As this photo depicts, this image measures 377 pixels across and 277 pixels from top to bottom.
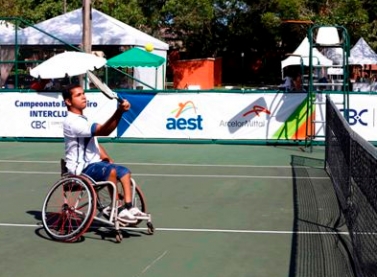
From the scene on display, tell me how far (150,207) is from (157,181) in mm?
2805

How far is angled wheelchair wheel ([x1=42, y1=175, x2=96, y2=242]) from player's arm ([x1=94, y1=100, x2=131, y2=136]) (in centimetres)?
56

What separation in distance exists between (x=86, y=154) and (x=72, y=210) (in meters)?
0.64

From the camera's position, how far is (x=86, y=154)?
28.1 feet

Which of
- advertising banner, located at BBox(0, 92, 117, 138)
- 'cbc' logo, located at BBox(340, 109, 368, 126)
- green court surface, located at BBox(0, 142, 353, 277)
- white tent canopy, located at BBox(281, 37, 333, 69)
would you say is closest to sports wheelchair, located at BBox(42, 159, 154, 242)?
green court surface, located at BBox(0, 142, 353, 277)

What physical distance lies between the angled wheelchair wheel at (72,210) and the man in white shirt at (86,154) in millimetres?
200

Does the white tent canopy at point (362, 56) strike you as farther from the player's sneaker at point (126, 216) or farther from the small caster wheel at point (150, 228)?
the player's sneaker at point (126, 216)

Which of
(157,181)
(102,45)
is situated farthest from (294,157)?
(102,45)

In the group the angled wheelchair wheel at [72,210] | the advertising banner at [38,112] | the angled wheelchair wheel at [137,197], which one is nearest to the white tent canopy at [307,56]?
the advertising banner at [38,112]

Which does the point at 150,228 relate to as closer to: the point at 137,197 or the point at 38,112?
the point at 137,197

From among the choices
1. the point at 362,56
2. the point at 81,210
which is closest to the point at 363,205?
the point at 81,210

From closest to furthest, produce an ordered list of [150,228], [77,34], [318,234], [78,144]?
[78,144] < [150,228] < [318,234] < [77,34]

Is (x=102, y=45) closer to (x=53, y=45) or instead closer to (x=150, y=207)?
(x=53, y=45)

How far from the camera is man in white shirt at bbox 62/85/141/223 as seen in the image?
27.5 ft

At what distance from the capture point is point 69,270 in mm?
7312
